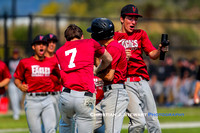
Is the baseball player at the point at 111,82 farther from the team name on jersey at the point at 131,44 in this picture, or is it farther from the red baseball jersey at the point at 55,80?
the red baseball jersey at the point at 55,80

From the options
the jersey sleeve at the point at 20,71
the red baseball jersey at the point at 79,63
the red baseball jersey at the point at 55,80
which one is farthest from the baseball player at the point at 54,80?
the red baseball jersey at the point at 79,63

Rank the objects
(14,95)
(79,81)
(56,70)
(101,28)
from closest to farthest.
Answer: (79,81)
(101,28)
(56,70)
(14,95)

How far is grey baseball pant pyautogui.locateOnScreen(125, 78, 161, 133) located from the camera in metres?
7.12

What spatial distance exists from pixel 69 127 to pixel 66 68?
3.27 feet

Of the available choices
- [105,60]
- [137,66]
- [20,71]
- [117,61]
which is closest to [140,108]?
[137,66]

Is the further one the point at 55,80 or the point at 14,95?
the point at 14,95

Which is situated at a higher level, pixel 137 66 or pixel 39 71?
pixel 137 66

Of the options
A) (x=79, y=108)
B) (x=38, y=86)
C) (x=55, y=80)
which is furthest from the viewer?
(x=55, y=80)

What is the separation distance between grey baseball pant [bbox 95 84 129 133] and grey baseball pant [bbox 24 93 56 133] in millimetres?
1707

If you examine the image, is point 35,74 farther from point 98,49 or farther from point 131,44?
point 98,49

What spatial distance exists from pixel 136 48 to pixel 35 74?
95.3 inches

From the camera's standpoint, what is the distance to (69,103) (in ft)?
20.0

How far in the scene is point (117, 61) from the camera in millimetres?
6758

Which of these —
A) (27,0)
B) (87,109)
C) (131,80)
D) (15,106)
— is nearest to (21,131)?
(15,106)
